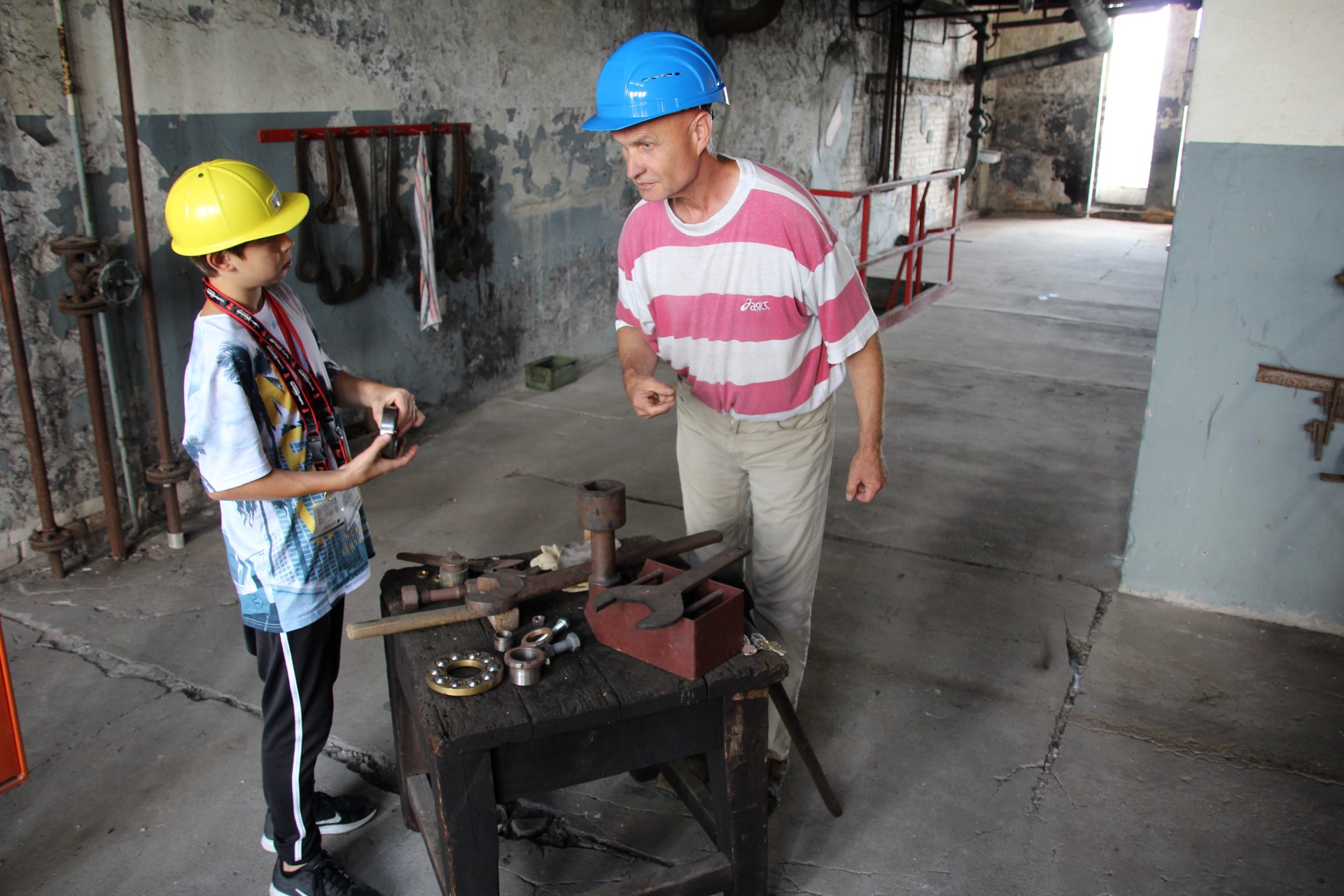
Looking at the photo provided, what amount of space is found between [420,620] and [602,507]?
0.39m

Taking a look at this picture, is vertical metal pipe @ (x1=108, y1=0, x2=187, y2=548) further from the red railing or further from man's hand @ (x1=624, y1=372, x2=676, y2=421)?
the red railing

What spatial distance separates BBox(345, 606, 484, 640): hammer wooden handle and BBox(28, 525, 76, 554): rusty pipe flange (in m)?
2.13

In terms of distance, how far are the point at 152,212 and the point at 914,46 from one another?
9276mm

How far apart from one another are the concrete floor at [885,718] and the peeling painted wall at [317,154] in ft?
2.08

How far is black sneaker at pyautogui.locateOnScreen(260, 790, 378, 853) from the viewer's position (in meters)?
2.19

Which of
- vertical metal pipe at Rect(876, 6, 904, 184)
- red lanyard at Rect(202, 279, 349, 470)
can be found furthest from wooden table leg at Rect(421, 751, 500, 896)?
vertical metal pipe at Rect(876, 6, 904, 184)

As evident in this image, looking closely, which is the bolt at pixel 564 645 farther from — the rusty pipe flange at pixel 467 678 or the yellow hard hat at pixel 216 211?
the yellow hard hat at pixel 216 211

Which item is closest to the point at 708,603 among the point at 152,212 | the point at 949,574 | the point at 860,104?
the point at 949,574

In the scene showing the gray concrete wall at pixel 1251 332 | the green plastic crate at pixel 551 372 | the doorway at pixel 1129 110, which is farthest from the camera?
the doorway at pixel 1129 110

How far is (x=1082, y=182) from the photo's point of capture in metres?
13.9

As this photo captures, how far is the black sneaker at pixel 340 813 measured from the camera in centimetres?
219

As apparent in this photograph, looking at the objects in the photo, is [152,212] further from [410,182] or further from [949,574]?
[949,574]

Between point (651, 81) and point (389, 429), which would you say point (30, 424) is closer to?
point (389, 429)

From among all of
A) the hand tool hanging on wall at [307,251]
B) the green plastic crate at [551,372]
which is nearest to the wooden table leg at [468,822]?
the hand tool hanging on wall at [307,251]
